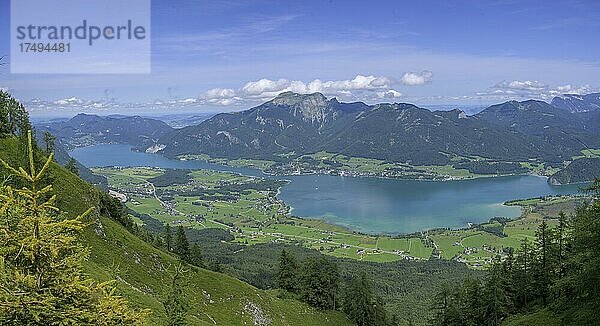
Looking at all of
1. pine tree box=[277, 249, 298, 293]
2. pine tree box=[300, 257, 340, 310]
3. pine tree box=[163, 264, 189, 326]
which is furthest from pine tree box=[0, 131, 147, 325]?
pine tree box=[277, 249, 298, 293]

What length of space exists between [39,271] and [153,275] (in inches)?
1589

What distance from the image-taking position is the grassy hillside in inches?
1683

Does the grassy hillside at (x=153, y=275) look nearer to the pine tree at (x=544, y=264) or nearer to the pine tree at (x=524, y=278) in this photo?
the pine tree at (x=524, y=278)

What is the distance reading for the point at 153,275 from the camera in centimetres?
4728

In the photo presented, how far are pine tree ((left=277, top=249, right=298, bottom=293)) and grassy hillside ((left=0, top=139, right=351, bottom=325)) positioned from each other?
937 cm

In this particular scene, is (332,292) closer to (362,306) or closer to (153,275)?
(362,306)

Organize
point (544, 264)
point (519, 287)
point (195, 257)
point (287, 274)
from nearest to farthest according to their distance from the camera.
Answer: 1. point (544, 264)
2. point (519, 287)
3. point (195, 257)
4. point (287, 274)

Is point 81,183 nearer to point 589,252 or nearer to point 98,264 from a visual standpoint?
point 98,264

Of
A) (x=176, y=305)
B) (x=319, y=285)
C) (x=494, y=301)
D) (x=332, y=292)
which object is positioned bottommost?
(x=332, y=292)

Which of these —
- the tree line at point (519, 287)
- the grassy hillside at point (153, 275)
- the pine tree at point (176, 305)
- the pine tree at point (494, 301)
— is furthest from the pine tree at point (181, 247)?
the pine tree at point (176, 305)

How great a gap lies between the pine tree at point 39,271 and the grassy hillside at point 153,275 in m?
28.9

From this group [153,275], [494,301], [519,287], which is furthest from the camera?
[519,287]

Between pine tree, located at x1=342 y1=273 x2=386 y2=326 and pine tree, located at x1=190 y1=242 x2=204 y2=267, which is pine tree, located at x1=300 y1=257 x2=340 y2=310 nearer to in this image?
pine tree, located at x1=342 y1=273 x2=386 y2=326

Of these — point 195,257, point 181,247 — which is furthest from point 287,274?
point 181,247
